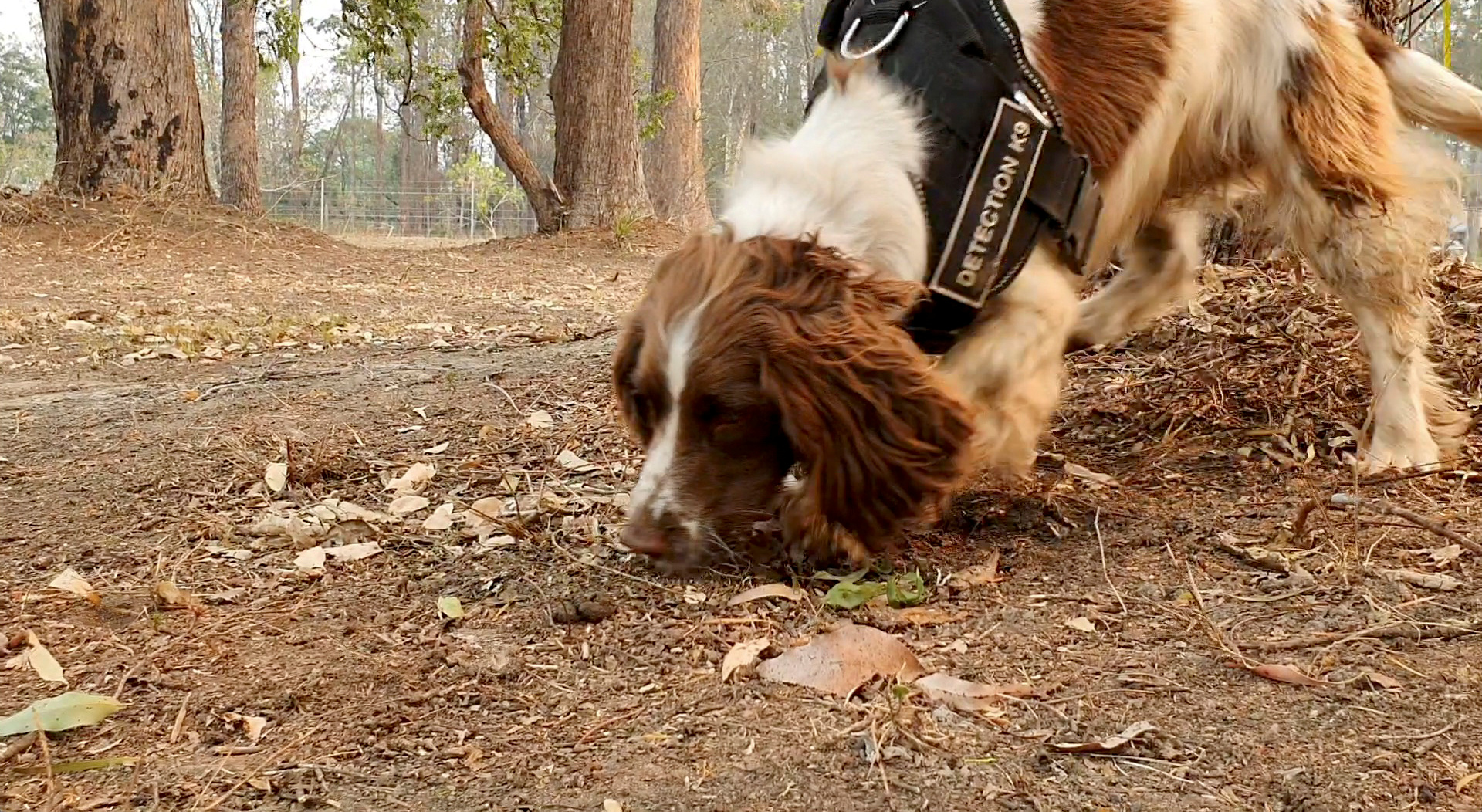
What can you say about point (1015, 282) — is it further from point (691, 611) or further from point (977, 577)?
point (691, 611)

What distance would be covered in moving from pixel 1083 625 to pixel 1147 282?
6.87ft

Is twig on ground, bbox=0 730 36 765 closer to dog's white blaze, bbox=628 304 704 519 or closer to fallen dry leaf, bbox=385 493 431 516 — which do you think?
dog's white blaze, bbox=628 304 704 519

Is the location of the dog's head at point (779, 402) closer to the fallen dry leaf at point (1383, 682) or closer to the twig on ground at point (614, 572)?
the twig on ground at point (614, 572)

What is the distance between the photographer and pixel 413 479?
373cm

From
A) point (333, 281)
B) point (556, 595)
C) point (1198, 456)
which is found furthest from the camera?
point (333, 281)

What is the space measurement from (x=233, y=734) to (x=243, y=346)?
485 cm

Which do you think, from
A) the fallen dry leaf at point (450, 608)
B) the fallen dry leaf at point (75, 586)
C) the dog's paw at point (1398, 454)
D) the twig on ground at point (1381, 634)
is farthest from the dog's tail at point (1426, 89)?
the fallen dry leaf at point (75, 586)

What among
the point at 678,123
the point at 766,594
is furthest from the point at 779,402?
the point at 678,123

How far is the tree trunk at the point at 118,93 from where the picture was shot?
1175 centimetres

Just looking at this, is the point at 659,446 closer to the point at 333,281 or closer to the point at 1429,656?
the point at 1429,656

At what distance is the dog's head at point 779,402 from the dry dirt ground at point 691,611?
7.0 inches

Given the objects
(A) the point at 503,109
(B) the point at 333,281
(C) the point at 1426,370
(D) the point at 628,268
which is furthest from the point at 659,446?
(A) the point at 503,109

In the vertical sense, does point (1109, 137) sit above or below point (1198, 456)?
above

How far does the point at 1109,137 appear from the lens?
331 centimetres
